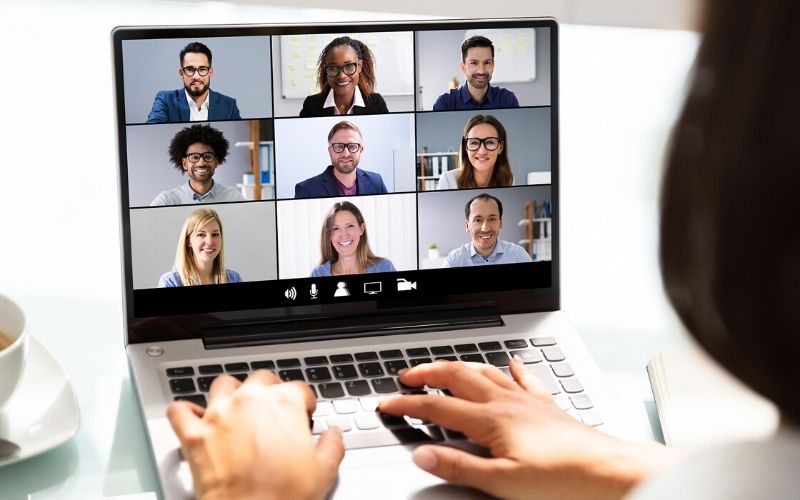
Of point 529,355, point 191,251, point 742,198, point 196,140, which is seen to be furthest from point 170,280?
point 742,198

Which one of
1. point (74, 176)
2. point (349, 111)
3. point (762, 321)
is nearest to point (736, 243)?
point (762, 321)

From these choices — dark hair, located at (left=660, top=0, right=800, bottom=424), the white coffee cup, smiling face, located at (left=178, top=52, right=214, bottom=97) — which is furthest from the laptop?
dark hair, located at (left=660, top=0, right=800, bottom=424)

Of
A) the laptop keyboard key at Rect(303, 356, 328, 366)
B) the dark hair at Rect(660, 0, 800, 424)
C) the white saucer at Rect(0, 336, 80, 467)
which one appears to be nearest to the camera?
the dark hair at Rect(660, 0, 800, 424)

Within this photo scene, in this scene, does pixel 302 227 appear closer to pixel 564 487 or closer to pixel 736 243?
pixel 564 487

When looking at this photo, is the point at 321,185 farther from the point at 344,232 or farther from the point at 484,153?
the point at 484,153

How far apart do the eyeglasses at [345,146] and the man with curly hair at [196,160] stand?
0.10 metres

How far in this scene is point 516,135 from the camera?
1062 millimetres

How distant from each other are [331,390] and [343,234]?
0.18 m

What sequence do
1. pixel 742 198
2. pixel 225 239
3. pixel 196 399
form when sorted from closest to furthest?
pixel 742 198
pixel 196 399
pixel 225 239

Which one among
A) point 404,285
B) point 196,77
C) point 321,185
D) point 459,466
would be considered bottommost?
point 459,466

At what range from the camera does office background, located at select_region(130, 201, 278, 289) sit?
987mm

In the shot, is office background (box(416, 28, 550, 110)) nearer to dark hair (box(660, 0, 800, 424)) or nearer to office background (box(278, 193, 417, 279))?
office background (box(278, 193, 417, 279))

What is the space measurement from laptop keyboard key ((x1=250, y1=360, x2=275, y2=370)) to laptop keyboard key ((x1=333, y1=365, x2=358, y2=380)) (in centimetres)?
6

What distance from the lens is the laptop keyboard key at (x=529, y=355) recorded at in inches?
38.9
